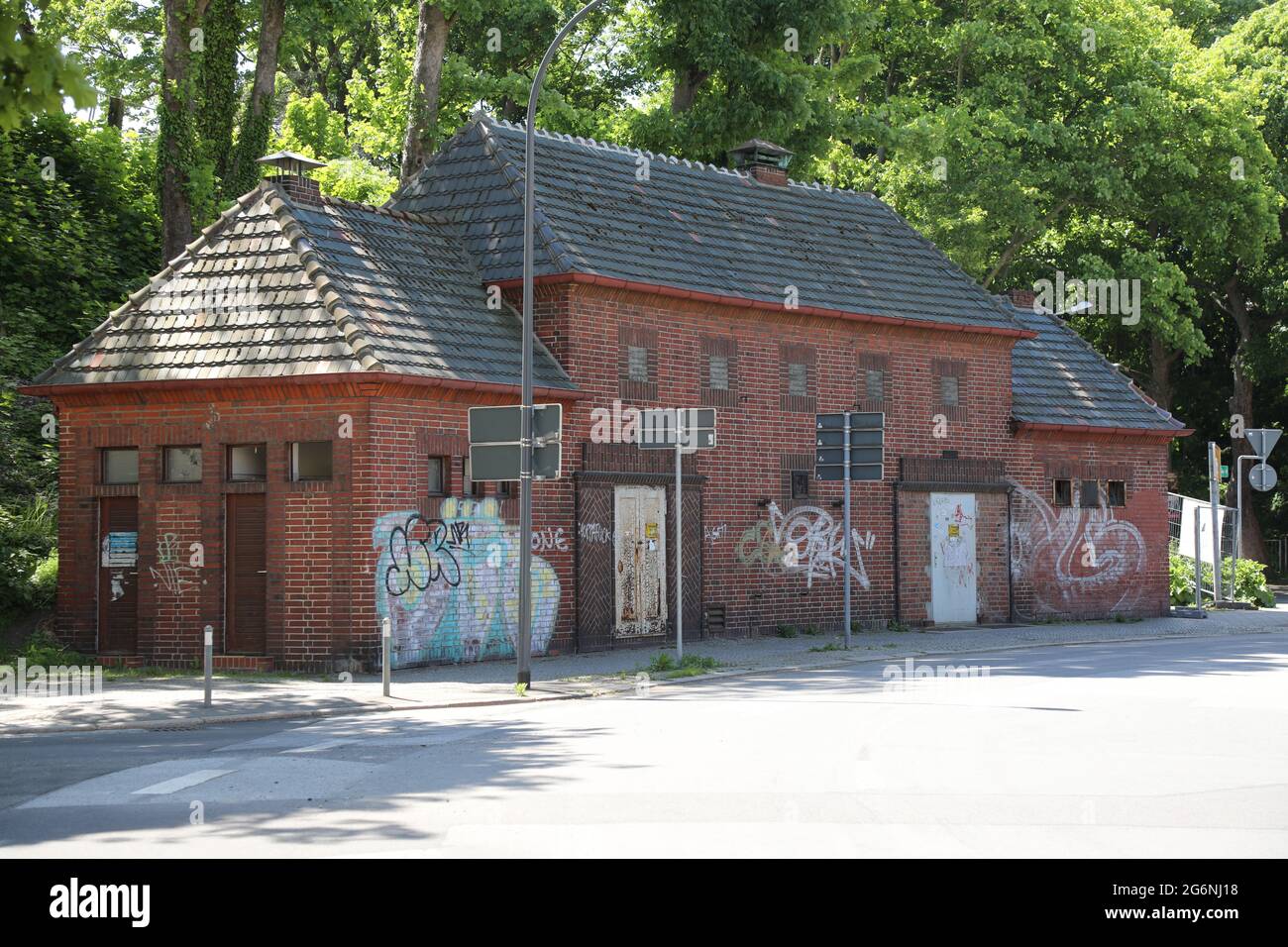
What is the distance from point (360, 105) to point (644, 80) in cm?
907

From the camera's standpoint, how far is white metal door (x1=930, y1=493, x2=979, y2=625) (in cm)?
3306

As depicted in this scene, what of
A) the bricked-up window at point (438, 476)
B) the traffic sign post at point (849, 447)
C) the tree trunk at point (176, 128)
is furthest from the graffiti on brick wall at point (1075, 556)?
the tree trunk at point (176, 128)

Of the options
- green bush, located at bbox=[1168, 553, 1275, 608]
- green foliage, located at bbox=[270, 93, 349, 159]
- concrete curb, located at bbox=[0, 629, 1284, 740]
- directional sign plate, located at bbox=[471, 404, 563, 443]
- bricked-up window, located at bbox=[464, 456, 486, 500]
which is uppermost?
green foliage, located at bbox=[270, 93, 349, 159]

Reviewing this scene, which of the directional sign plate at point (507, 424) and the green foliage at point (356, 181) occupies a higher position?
the green foliage at point (356, 181)

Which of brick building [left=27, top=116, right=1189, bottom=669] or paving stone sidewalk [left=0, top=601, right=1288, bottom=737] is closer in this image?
paving stone sidewalk [left=0, top=601, right=1288, bottom=737]

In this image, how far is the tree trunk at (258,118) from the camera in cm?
3256

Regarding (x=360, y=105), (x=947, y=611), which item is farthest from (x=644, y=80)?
(x=947, y=611)

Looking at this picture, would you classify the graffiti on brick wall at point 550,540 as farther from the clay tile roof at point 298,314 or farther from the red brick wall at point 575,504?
the clay tile roof at point 298,314

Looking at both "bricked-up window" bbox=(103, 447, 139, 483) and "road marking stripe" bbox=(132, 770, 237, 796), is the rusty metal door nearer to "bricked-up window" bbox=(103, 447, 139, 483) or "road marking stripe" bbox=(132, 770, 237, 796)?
"bricked-up window" bbox=(103, 447, 139, 483)

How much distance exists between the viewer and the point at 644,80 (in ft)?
158

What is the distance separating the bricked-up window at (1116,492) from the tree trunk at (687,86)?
501 inches

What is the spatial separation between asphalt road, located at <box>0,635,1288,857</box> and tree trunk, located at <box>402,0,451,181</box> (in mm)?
19655

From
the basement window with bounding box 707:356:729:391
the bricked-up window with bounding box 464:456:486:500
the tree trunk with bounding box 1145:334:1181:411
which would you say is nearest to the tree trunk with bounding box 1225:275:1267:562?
the tree trunk with bounding box 1145:334:1181:411

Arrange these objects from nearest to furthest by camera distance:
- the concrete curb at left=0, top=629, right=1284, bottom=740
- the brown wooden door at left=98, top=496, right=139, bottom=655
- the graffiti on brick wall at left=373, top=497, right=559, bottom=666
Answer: the concrete curb at left=0, top=629, right=1284, bottom=740 → the graffiti on brick wall at left=373, top=497, right=559, bottom=666 → the brown wooden door at left=98, top=496, right=139, bottom=655
